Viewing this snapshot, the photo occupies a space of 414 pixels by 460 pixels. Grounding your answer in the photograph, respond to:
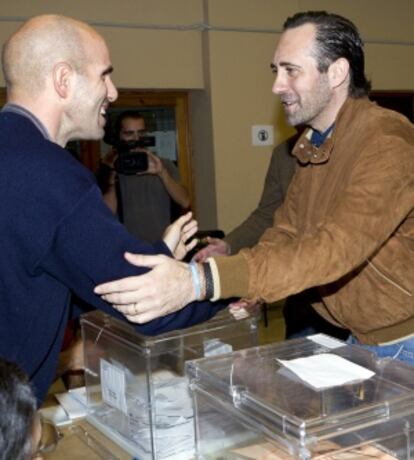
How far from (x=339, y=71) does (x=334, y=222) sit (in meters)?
0.61

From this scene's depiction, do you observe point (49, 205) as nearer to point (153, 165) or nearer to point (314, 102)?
point (314, 102)

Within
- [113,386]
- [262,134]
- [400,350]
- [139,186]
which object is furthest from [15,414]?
[262,134]

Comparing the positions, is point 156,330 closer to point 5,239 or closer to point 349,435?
point 5,239

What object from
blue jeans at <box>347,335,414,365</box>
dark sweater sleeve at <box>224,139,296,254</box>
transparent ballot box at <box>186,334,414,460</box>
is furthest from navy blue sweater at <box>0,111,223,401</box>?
dark sweater sleeve at <box>224,139,296,254</box>

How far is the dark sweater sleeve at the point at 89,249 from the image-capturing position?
1.24 metres

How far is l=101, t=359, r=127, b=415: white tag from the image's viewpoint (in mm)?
1479

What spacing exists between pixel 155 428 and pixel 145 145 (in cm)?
214

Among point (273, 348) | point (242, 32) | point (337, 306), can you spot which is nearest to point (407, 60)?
point (242, 32)

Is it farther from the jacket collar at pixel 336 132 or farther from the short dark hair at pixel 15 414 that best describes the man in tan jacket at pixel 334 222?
the short dark hair at pixel 15 414

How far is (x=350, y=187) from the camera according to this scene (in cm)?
153

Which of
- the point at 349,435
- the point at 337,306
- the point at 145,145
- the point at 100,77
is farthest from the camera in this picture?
the point at 145,145

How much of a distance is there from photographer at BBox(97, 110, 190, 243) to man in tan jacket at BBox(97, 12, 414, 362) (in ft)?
4.69

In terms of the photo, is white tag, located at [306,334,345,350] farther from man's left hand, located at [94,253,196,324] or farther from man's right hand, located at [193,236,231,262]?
man's right hand, located at [193,236,231,262]

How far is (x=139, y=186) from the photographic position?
4137 millimetres
